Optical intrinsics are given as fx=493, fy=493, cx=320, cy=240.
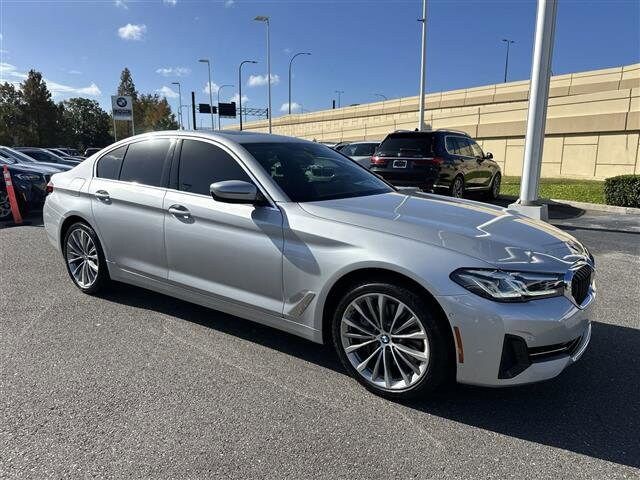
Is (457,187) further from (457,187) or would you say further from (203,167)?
(203,167)

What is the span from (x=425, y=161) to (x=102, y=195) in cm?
739

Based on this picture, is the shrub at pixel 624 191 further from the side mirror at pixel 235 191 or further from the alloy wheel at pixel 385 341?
the side mirror at pixel 235 191

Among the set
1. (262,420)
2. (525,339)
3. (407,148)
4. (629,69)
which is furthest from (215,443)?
(629,69)

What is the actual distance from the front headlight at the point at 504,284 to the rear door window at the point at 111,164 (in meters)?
3.42

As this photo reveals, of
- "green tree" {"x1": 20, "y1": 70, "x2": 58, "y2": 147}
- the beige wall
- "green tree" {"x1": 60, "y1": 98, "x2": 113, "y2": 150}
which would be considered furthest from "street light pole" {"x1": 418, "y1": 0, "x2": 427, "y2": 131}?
"green tree" {"x1": 60, "y1": 98, "x2": 113, "y2": 150}

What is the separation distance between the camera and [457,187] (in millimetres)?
11164

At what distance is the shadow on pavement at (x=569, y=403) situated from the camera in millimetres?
2660

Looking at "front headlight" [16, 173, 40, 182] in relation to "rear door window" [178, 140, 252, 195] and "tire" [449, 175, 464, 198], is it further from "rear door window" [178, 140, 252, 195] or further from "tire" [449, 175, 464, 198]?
"tire" [449, 175, 464, 198]

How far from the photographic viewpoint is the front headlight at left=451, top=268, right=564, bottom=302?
2.64 meters

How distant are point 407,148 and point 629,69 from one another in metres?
22.1

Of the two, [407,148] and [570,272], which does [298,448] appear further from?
[407,148]

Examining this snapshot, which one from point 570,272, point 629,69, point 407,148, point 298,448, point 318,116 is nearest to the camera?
point 298,448

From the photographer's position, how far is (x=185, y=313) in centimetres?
452

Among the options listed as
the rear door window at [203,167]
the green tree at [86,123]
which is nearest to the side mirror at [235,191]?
the rear door window at [203,167]
